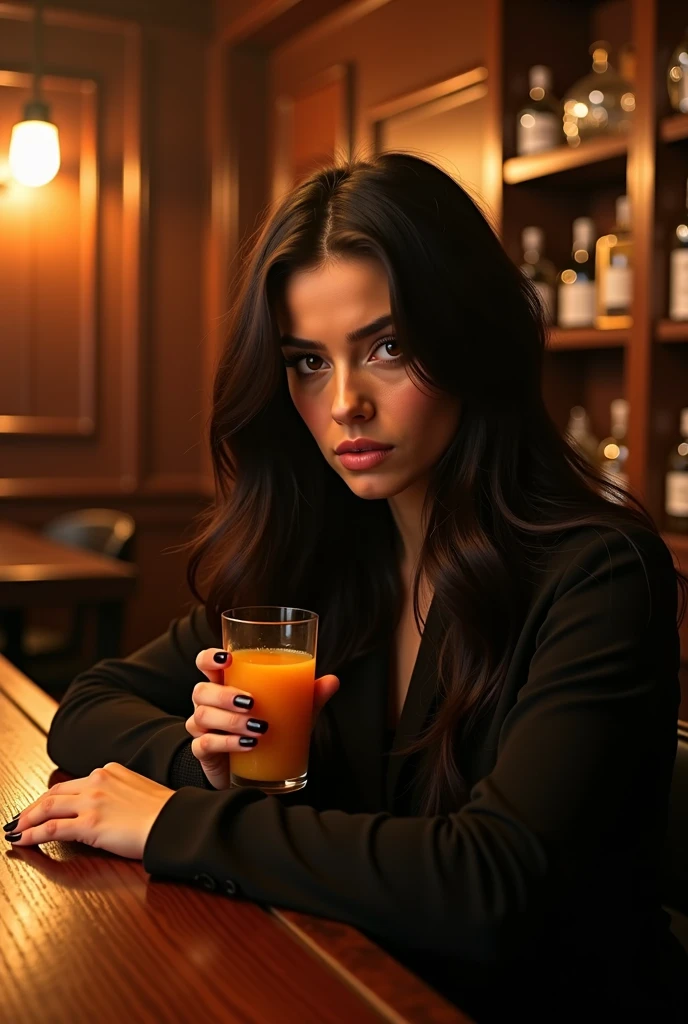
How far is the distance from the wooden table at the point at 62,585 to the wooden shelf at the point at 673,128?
1693mm

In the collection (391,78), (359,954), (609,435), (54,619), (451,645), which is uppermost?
(391,78)

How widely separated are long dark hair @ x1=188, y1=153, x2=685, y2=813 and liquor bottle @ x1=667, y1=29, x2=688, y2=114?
137cm

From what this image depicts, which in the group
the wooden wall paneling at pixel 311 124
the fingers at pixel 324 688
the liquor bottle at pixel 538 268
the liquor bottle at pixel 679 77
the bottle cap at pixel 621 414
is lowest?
the fingers at pixel 324 688

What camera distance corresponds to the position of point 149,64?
504cm

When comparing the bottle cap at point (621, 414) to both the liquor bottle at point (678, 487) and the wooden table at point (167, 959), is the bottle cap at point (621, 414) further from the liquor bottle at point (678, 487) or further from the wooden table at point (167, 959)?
the wooden table at point (167, 959)

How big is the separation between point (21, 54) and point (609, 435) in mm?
3166

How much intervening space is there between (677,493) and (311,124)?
Answer: 2.73m

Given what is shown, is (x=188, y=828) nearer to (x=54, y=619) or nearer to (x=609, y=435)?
(x=609, y=435)

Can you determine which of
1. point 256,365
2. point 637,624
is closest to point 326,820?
point 637,624

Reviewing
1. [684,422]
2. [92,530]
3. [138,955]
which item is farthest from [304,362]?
[92,530]

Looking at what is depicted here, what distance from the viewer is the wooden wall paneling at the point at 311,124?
4.32 meters

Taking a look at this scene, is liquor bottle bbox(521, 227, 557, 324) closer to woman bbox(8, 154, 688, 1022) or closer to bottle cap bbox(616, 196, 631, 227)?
bottle cap bbox(616, 196, 631, 227)

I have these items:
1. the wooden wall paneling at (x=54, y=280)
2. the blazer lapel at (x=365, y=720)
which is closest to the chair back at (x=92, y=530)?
the wooden wall paneling at (x=54, y=280)

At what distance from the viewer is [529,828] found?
0.93 m
